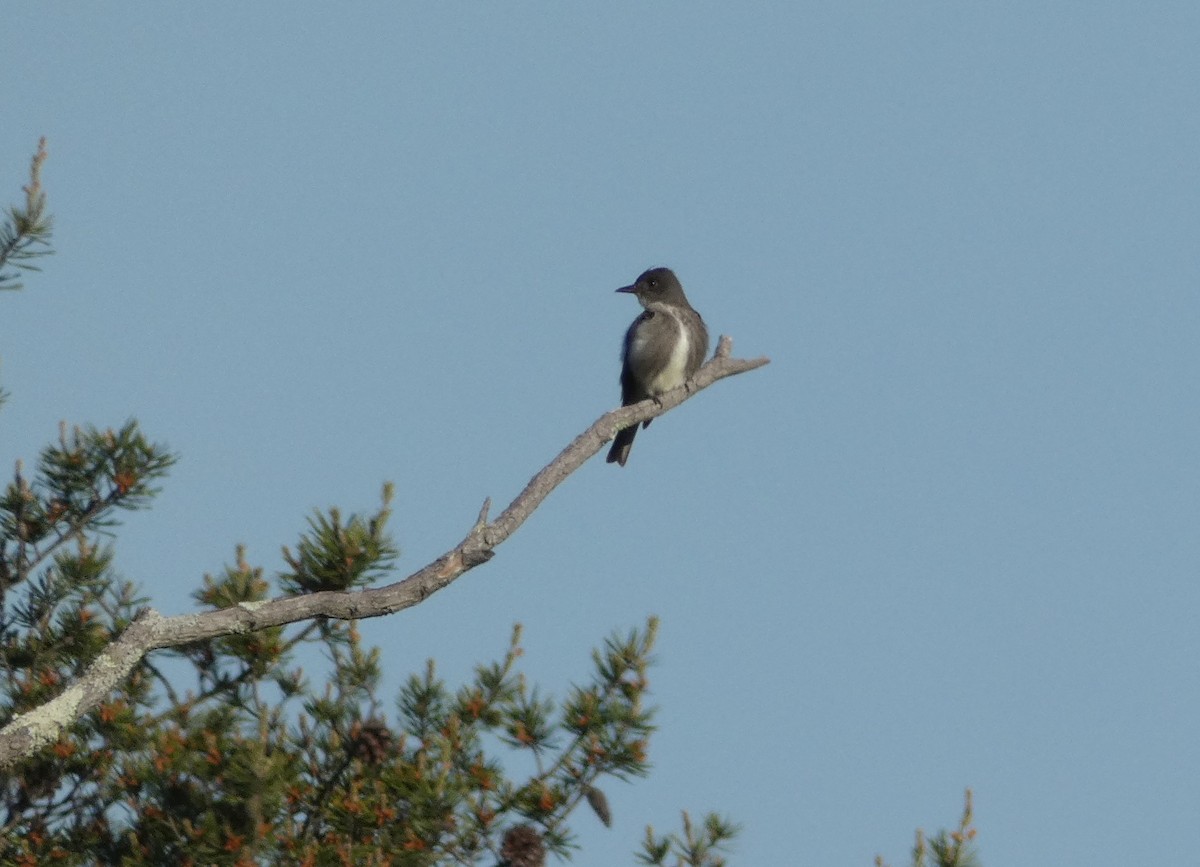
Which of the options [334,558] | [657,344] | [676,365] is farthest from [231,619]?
[657,344]

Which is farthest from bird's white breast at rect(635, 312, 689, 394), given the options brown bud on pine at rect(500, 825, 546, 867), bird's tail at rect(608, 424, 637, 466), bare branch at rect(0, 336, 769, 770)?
bare branch at rect(0, 336, 769, 770)

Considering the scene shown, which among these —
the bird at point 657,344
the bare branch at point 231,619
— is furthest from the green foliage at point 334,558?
the bird at point 657,344

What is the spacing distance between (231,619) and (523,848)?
70.4 inches

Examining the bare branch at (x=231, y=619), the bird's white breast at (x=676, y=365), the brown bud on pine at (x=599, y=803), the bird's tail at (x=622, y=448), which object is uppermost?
the bird's white breast at (x=676, y=365)

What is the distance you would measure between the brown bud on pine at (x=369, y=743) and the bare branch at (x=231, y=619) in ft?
4.07

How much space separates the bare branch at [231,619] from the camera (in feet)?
13.3

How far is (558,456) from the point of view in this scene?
17.7ft

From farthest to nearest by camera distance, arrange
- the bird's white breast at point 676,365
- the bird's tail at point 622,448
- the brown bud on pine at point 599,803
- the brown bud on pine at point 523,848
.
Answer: the bird's tail at point 622,448
the bird's white breast at point 676,365
the brown bud on pine at point 599,803
the brown bud on pine at point 523,848

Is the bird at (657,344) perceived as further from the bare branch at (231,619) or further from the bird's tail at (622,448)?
the bare branch at (231,619)

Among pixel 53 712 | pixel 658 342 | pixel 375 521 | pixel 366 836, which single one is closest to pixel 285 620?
pixel 53 712

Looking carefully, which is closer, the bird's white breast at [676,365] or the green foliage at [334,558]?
the green foliage at [334,558]

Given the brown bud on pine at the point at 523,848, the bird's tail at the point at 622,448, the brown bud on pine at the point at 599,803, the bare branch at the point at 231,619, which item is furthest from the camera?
the bird's tail at the point at 622,448

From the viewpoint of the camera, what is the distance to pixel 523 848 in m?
5.65

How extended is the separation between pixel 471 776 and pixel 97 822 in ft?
4.27
